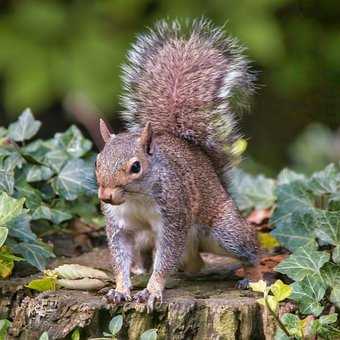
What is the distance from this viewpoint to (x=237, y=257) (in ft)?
8.98

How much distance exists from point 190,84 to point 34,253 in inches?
25.0

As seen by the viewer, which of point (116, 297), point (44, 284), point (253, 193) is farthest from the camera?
point (253, 193)

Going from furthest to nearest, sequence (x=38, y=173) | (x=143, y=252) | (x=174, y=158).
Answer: (x=38, y=173) → (x=143, y=252) → (x=174, y=158)

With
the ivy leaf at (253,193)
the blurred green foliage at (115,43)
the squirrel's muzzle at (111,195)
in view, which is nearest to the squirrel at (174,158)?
the squirrel's muzzle at (111,195)

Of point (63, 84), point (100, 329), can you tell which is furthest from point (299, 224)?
point (63, 84)

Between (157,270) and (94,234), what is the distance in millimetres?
683

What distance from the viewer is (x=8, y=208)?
8.42 ft

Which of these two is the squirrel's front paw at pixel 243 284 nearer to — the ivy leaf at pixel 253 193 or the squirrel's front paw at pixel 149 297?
the squirrel's front paw at pixel 149 297

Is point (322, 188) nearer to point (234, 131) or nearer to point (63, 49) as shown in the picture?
point (234, 131)

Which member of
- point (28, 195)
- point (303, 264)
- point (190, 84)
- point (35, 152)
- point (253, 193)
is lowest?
point (303, 264)

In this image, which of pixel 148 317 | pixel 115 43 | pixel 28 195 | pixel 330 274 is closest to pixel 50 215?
pixel 28 195

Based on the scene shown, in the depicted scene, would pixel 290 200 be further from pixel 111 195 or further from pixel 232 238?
pixel 111 195

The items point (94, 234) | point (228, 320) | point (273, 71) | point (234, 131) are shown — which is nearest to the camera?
point (228, 320)

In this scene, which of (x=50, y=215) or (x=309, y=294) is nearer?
(x=309, y=294)
